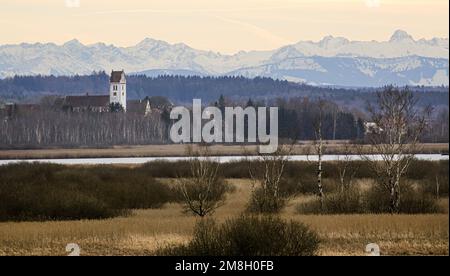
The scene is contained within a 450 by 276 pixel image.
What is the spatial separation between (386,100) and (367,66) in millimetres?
48291

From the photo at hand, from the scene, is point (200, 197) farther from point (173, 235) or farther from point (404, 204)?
point (173, 235)

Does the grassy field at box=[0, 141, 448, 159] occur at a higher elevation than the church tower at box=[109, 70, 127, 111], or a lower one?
lower

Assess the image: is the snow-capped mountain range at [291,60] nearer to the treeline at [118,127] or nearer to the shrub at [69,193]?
the treeline at [118,127]

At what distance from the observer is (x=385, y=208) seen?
30.4 metres

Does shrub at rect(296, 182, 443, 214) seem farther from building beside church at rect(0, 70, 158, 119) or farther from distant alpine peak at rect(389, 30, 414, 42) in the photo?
building beside church at rect(0, 70, 158, 119)

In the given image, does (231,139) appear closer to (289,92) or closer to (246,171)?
(246,171)

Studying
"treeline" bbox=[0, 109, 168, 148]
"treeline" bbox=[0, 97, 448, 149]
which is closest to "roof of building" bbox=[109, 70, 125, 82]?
"treeline" bbox=[0, 97, 448, 149]

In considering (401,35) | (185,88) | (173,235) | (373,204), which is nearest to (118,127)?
(185,88)

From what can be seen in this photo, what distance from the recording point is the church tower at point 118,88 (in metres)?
113

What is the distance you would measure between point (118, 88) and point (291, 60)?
4318cm

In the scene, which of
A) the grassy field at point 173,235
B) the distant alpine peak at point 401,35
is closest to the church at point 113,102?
the distant alpine peak at point 401,35

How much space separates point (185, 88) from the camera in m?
132

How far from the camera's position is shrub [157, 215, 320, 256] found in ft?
53.3

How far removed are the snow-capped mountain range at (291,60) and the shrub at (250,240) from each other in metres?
36.7
